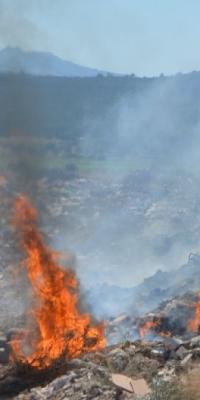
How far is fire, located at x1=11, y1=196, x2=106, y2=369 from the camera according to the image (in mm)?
12758

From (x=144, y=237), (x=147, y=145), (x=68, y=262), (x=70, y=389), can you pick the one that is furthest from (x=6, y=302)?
(x=147, y=145)

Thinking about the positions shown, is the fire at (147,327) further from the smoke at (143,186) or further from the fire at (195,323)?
the smoke at (143,186)

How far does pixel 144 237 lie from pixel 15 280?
10009 millimetres

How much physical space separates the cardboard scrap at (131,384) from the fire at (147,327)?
12.7 ft

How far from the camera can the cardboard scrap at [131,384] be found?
33.7ft

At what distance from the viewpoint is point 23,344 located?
13.6 m

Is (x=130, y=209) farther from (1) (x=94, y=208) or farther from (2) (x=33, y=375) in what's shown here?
(2) (x=33, y=375)

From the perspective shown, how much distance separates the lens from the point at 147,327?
14789mm

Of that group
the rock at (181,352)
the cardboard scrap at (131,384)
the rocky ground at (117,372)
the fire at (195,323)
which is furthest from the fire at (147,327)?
the cardboard scrap at (131,384)

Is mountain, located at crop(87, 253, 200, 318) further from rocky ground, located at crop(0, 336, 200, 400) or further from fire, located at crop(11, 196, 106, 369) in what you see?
rocky ground, located at crop(0, 336, 200, 400)

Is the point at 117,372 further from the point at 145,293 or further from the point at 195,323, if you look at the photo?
the point at 145,293

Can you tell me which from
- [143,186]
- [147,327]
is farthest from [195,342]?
[143,186]

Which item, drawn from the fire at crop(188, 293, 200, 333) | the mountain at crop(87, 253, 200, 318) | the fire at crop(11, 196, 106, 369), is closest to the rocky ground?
the fire at crop(11, 196, 106, 369)

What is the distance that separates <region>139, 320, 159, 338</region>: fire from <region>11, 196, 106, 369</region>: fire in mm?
1065
